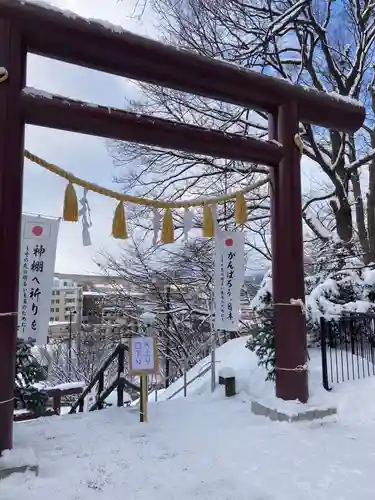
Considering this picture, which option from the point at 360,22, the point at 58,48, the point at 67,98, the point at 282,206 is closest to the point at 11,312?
the point at 67,98

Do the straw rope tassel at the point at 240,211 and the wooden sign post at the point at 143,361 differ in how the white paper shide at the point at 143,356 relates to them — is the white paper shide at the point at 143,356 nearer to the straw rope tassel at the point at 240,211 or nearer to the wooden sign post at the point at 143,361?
the wooden sign post at the point at 143,361

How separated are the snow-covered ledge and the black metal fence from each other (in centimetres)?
444

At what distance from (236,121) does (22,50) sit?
8.05 m

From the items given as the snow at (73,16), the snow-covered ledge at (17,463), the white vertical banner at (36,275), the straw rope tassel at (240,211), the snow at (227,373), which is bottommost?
the snow-covered ledge at (17,463)

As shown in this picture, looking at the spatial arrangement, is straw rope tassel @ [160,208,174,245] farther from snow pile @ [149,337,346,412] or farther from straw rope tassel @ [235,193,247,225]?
snow pile @ [149,337,346,412]

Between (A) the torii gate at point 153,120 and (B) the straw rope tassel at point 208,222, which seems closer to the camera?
(A) the torii gate at point 153,120

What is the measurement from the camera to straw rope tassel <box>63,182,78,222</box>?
5316mm

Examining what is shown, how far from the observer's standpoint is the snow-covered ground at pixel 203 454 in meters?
3.48

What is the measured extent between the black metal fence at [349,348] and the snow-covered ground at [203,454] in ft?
2.92

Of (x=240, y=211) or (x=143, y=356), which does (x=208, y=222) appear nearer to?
(x=240, y=211)

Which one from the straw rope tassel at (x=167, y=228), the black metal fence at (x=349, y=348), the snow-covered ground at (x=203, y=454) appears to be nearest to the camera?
the snow-covered ground at (x=203, y=454)

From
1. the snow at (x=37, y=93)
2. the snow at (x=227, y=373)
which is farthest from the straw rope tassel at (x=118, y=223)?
the snow at (x=227, y=373)

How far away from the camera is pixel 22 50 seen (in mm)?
4590

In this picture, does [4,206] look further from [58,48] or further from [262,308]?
[262,308]
